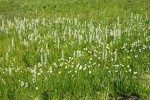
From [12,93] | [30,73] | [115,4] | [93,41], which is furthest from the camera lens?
[115,4]

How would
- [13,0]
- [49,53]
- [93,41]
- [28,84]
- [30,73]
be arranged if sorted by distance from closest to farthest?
[28,84] → [30,73] → [49,53] → [93,41] → [13,0]

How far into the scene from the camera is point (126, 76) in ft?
24.0

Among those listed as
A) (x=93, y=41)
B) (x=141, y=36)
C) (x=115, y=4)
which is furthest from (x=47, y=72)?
(x=115, y=4)

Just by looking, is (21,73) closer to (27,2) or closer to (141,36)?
(141,36)

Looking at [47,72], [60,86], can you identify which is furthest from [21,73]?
[60,86]

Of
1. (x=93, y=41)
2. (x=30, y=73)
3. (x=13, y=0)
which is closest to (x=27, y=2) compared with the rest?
(x=13, y=0)

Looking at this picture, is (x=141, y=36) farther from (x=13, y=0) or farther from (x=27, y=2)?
(x=13, y=0)

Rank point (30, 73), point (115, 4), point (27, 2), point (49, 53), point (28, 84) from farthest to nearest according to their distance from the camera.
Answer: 1. point (27, 2)
2. point (115, 4)
3. point (49, 53)
4. point (30, 73)
5. point (28, 84)

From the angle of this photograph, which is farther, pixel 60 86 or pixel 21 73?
pixel 21 73

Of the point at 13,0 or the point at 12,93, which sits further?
the point at 13,0

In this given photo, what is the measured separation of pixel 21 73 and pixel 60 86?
4.34 ft

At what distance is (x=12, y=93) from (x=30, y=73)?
111 centimetres

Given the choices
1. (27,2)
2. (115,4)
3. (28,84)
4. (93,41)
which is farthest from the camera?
(27,2)

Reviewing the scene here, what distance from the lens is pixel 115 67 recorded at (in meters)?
7.97
